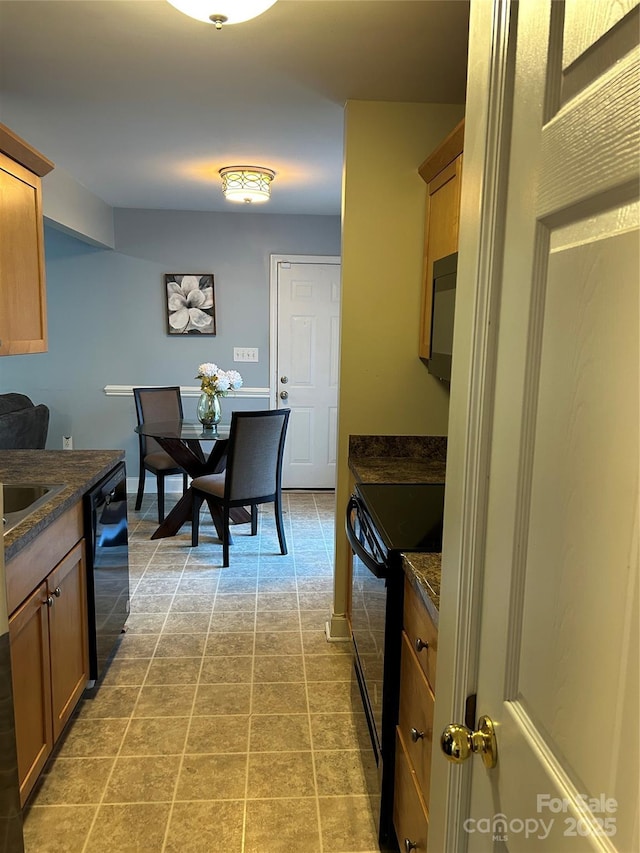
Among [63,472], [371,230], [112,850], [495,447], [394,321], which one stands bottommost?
[112,850]

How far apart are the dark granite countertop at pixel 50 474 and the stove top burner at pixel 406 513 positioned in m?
1.02

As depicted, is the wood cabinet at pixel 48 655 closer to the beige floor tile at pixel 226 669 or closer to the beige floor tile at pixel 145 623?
the beige floor tile at pixel 226 669

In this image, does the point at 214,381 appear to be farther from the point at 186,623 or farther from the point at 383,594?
the point at 383,594

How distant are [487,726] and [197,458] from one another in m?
3.80

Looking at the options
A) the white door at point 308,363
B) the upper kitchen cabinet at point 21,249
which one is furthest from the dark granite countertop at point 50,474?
the white door at point 308,363

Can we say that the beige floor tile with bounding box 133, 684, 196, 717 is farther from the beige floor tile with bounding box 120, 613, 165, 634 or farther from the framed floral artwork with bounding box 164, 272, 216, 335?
the framed floral artwork with bounding box 164, 272, 216, 335

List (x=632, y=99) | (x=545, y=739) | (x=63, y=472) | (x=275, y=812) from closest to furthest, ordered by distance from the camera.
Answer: (x=632, y=99)
(x=545, y=739)
(x=275, y=812)
(x=63, y=472)

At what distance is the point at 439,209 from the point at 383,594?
158cm

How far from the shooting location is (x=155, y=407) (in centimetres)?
514

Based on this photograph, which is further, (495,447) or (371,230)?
(371,230)

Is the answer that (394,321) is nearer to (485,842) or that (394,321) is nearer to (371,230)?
(371,230)

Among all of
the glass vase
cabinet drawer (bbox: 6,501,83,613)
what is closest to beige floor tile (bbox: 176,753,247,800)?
cabinet drawer (bbox: 6,501,83,613)

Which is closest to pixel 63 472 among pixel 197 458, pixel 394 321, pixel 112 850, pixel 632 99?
pixel 112 850

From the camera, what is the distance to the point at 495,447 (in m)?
0.82
